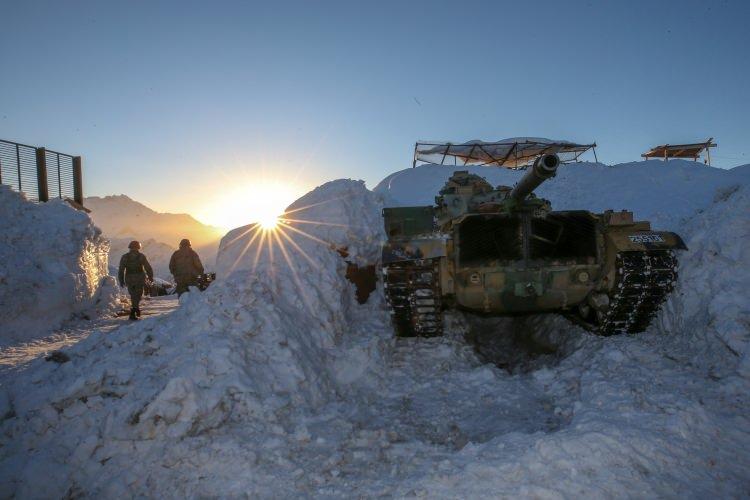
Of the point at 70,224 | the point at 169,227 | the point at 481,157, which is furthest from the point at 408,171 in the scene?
the point at 169,227

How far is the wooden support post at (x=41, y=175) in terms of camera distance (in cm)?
1085

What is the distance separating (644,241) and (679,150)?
721 inches

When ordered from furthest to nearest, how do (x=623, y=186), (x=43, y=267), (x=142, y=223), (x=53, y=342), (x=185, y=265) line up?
(x=142, y=223) → (x=623, y=186) → (x=185, y=265) → (x=43, y=267) → (x=53, y=342)

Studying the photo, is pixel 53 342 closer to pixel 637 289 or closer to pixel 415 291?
pixel 415 291

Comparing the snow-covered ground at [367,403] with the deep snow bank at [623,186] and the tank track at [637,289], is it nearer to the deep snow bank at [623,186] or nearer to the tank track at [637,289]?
the tank track at [637,289]

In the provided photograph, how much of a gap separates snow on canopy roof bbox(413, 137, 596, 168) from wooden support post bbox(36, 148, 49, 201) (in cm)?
1487

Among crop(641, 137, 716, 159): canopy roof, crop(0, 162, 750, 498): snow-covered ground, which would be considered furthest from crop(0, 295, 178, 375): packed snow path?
crop(641, 137, 716, 159): canopy roof

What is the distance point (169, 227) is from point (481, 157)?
6156 centimetres

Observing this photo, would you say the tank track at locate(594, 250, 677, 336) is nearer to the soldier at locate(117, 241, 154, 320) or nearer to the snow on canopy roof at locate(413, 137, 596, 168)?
the soldier at locate(117, 241, 154, 320)

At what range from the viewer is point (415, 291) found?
6398mm

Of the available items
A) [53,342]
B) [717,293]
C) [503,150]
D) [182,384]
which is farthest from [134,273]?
[503,150]

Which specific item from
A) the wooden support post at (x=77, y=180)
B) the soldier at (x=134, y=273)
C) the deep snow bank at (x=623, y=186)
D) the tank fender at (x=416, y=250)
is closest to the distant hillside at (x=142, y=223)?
the deep snow bank at (x=623, y=186)

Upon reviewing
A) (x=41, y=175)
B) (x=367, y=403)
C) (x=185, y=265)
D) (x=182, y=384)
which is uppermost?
(x=41, y=175)

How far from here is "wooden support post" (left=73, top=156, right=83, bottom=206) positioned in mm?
12375
